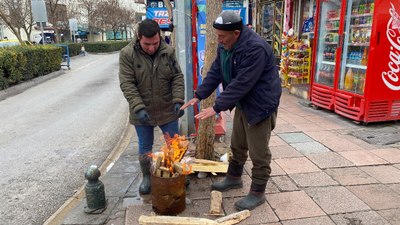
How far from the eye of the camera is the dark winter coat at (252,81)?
2719 mm

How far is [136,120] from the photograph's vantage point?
336cm

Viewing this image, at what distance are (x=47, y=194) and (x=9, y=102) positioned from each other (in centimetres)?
679

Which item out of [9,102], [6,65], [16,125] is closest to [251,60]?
[16,125]

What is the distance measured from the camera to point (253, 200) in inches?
125

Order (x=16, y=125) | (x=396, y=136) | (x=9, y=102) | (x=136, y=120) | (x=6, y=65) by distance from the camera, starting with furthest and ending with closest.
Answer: (x=6, y=65)
(x=9, y=102)
(x=16, y=125)
(x=396, y=136)
(x=136, y=120)

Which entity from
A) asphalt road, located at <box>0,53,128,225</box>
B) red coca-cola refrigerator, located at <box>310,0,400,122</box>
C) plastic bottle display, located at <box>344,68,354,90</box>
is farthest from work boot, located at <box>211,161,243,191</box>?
plastic bottle display, located at <box>344,68,354,90</box>

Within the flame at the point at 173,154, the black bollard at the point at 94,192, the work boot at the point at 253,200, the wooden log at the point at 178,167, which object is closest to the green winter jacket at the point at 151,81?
the flame at the point at 173,154

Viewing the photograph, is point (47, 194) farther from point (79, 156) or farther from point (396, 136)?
point (396, 136)

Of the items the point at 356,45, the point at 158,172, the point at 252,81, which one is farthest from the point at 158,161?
the point at 356,45

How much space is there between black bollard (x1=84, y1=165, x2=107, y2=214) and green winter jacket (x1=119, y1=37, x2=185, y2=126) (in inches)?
25.5

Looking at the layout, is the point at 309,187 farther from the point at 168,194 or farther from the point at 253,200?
the point at 168,194

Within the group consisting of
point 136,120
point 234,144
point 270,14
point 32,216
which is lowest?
point 32,216

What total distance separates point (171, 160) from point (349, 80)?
437 cm

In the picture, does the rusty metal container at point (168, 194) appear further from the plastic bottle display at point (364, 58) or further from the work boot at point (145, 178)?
the plastic bottle display at point (364, 58)
